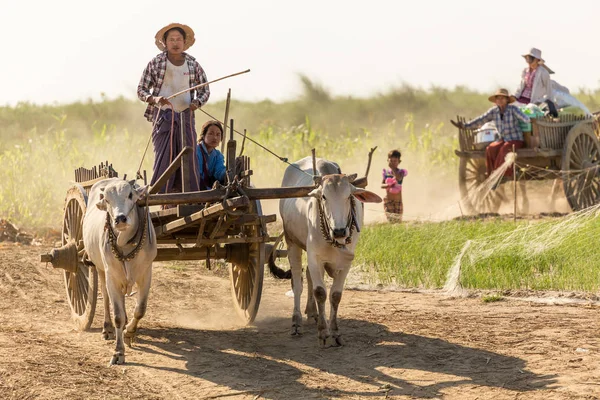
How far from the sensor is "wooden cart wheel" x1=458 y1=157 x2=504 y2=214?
1477 centimetres

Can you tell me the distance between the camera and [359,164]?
20.0 m

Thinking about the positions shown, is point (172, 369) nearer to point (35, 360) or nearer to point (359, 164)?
point (35, 360)

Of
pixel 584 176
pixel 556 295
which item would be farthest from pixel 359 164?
pixel 556 295

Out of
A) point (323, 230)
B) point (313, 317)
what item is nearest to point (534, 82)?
point (313, 317)

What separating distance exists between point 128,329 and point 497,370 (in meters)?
2.90

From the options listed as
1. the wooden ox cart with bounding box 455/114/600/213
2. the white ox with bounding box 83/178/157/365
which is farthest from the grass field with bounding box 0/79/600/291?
the white ox with bounding box 83/178/157/365

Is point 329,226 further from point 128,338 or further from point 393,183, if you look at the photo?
point 393,183

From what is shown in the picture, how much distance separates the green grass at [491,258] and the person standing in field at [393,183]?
3.72ft

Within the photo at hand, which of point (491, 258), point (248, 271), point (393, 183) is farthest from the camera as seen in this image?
point (393, 183)

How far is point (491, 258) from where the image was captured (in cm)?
992

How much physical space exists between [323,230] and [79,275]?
2687 millimetres

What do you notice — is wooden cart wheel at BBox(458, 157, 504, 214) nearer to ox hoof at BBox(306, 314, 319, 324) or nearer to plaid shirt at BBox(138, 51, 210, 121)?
ox hoof at BBox(306, 314, 319, 324)

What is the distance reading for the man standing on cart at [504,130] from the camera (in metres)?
13.8

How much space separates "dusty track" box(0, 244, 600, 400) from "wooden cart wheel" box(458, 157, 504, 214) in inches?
217
